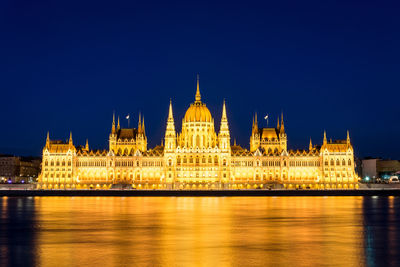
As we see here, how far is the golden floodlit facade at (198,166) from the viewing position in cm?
14150

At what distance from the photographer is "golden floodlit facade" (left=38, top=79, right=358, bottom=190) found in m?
142

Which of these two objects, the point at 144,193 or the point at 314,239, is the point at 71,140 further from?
the point at 314,239

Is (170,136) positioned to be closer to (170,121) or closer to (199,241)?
(170,121)

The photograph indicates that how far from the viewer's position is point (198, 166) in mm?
142625

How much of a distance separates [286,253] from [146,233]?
39.5 ft

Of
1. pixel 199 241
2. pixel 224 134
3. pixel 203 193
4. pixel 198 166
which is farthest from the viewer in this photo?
pixel 224 134

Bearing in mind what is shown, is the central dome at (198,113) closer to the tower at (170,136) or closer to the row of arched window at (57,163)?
the tower at (170,136)

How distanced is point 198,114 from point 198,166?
16.0 meters

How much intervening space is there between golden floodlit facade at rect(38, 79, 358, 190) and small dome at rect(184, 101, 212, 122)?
268mm

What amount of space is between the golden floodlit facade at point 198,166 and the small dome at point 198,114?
268mm

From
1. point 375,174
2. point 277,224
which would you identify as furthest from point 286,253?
point 375,174

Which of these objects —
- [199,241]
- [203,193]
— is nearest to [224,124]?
[203,193]

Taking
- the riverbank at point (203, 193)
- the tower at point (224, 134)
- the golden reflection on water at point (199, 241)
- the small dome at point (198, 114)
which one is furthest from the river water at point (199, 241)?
the small dome at point (198, 114)

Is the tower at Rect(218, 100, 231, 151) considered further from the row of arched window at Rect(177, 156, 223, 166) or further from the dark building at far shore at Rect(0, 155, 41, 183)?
the dark building at far shore at Rect(0, 155, 41, 183)
